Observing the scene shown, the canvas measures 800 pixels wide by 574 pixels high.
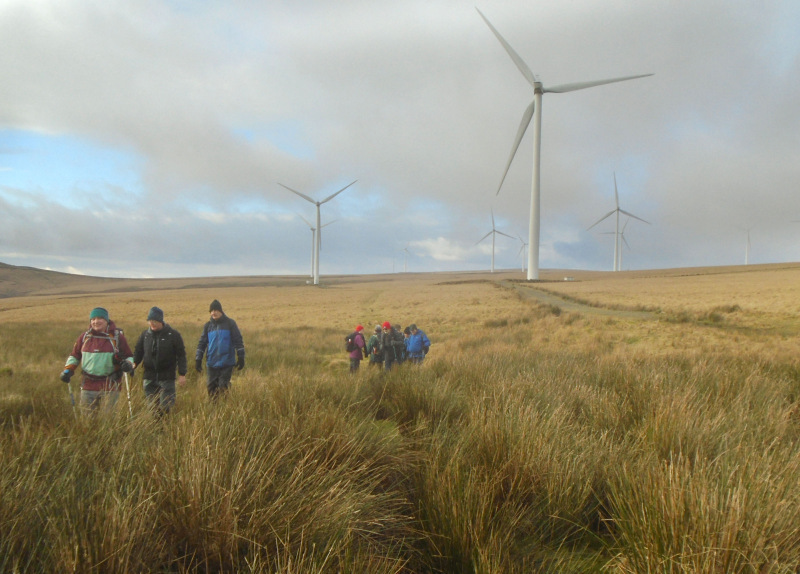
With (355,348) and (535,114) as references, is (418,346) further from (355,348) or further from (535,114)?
(535,114)

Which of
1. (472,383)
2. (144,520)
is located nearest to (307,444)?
(144,520)

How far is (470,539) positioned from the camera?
2.76 m

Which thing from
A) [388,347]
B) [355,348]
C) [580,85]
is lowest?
[355,348]

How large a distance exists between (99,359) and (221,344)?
2158 millimetres

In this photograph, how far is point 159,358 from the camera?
25.3ft

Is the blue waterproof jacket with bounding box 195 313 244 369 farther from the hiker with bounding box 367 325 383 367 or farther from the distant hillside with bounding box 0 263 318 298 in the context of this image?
the distant hillside with bounding box 0 263 318 298

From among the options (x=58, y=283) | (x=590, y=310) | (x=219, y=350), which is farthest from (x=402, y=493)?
(x=58, y=283)

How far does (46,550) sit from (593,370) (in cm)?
795

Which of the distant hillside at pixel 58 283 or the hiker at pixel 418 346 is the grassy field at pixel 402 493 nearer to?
the hiker at pixel 418 346

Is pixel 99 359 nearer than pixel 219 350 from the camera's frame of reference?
Yes

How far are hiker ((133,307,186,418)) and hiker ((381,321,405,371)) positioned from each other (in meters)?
6.30

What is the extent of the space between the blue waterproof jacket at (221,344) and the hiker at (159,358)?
83 centimetres

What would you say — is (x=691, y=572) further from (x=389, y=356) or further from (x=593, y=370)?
(x=389, y=356)

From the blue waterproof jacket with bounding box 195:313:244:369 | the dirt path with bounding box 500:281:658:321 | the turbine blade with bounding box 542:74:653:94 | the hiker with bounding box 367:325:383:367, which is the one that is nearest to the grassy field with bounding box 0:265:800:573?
the blue waterproof jacket with bounding box 195:313:244:369
